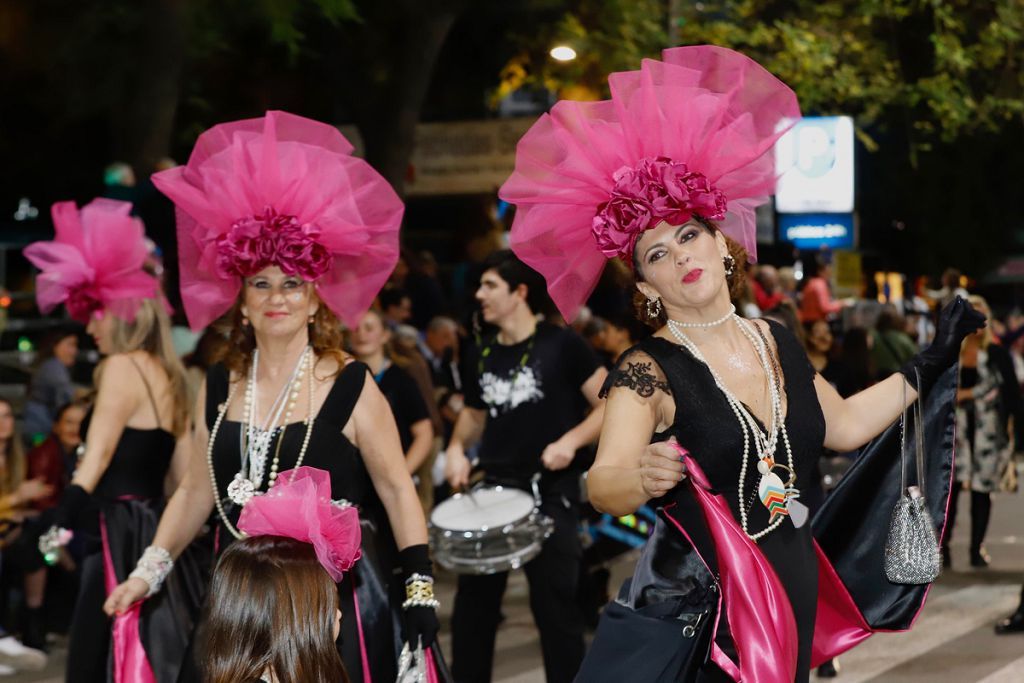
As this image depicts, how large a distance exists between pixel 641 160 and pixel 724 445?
77 centimetres

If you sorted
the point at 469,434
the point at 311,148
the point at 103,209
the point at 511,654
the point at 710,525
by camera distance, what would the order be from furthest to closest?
the point at 511,654 < the point at 469,434 < the point at 103,209 < the point at 311,148 < the point at 710,525

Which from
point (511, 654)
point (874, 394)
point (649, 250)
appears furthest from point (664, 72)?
point (511, 654)

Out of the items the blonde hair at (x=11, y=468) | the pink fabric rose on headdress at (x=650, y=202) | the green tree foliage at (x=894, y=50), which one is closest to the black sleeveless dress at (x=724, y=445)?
the pink fabric rose on headdress at (x=650, y=202)

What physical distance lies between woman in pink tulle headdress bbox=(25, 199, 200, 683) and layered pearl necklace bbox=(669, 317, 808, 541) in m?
2.81

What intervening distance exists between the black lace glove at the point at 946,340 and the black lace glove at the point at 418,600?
152 centimetres

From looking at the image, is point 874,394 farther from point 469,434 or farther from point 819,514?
point 469,434

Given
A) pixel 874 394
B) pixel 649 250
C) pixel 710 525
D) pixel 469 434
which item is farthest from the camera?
pixel 469 434

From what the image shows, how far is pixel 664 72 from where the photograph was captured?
402 centimetres

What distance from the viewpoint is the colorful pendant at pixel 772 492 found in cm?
396

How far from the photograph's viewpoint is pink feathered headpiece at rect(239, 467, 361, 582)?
3.58m

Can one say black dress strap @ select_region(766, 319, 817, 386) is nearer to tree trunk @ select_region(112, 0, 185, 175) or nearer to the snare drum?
the snare drum

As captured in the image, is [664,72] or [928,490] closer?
[664,72]

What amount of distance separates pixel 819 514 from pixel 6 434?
5734 millimetres

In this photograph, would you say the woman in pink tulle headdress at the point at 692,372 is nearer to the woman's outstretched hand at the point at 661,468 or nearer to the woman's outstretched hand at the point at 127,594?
the woman's outstretched hand at the point at 661,468
